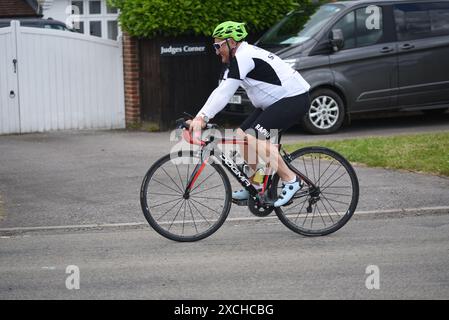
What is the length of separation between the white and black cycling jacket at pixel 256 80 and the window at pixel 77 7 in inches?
830

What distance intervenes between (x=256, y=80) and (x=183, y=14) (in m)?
7.52

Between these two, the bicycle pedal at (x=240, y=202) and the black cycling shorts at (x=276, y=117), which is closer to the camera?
the black cycling shorts at (x=276, y=117)

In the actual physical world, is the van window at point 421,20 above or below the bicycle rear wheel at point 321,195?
above

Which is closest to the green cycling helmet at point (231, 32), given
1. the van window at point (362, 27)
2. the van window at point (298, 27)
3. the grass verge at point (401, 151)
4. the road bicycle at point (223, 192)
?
the road bicycle at point (223, 192)

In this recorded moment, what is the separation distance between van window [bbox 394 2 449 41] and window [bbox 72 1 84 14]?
→ 15.1 m

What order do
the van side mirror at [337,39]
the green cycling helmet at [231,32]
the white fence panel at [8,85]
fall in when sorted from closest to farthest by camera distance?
the green cycling helmet at [231,32] → the van side mirror at [337,39] → the white fence panel at [8,85]

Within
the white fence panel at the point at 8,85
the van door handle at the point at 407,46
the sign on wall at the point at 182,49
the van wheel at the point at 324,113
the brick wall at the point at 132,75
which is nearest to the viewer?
the van wheel at the point at 324,113

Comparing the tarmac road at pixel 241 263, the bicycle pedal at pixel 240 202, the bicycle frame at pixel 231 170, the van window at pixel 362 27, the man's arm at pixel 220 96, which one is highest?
the van window at pixel 362 27

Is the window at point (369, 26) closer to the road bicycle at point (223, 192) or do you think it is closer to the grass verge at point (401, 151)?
the grass verge at point (401, 151)

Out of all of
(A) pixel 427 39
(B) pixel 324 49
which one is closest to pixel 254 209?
(B) pixel 324 49

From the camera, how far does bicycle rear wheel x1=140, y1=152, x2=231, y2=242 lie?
319 inches

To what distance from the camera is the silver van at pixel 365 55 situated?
14.8m
